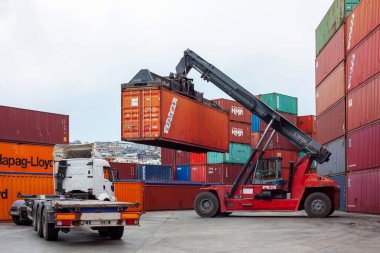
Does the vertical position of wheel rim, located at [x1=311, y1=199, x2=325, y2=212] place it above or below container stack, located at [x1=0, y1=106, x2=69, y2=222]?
below

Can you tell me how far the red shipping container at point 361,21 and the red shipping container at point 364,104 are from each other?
248 cm

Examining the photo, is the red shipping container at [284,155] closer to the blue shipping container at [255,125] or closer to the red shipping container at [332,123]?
the blue shipping container at [255,125]

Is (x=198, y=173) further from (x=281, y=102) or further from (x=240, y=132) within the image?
(x=281, y=102)

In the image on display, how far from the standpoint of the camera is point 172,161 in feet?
148

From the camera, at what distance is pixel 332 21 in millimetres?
30781

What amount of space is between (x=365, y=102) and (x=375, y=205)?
4.97 metres

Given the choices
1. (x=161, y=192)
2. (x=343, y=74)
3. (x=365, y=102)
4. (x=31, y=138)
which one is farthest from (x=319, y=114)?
(x=31, y=138)

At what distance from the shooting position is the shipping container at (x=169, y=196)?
31453 millimetres

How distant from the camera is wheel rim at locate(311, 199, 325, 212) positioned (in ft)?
70.0

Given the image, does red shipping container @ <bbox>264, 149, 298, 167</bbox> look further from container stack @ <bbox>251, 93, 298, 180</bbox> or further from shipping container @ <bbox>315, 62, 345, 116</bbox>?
shipping container @ <bbox>315, 62, 345, 116</bbox>

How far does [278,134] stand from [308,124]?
4567 millimetres

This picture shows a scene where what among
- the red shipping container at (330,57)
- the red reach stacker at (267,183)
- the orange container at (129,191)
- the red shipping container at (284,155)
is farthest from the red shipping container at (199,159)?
the red reach stacker at (267,183)

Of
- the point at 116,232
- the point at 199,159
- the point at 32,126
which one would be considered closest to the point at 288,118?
the point at 199,159

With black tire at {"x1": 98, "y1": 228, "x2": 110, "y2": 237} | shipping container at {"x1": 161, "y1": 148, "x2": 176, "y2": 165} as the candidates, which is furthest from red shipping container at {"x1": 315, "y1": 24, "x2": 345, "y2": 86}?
black tire at {"x1": 98, "y1": 228, "x2": 110, "y2": 237}
